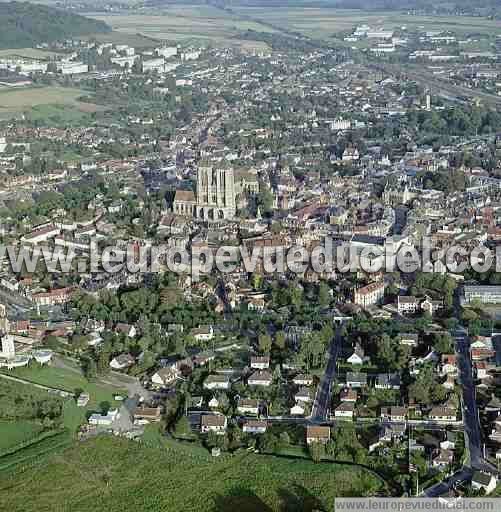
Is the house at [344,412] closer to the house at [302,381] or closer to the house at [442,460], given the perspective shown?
the house at [302,381]

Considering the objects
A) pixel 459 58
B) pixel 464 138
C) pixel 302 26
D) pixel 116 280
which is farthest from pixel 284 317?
pixel 302 26

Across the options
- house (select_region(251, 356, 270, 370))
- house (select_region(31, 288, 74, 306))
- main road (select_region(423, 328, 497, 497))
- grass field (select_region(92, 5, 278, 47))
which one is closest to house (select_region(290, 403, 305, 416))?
house (select_region(251, 356, 270, 370))

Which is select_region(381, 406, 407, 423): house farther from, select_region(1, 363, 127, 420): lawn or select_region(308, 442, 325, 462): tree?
select_region(1, 363, 127, 420): lawn

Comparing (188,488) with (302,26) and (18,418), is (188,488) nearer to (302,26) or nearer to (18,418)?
(18,418)

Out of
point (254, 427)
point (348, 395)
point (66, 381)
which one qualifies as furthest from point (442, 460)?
point (66, 381)

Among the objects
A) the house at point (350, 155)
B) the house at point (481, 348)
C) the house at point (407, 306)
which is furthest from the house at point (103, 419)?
the house at point (350, 155)
